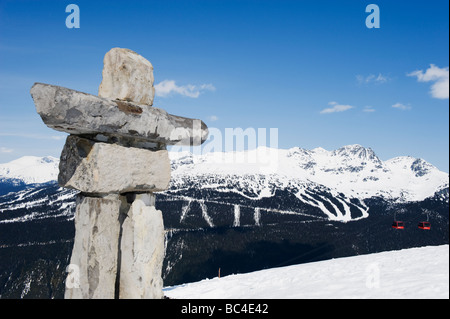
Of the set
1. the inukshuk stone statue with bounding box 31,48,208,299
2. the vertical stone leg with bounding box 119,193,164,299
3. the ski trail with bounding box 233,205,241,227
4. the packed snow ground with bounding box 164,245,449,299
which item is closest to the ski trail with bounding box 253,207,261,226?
the ski trail with bounding box 233,205,241,227

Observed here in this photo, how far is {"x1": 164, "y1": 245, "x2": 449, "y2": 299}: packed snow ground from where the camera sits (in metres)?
12.1

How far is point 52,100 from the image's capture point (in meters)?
4.77

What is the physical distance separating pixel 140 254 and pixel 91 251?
2.98ft

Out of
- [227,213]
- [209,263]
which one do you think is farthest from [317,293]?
[227,213]

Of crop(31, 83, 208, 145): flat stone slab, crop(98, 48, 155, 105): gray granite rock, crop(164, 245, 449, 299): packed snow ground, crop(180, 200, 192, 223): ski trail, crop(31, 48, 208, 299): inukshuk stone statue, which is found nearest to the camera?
crop(31, 83, 208, 145): flat stone slab

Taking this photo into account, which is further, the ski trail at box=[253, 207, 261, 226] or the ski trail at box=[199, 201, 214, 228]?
the ski trail at box=[253, 207, 261, 226]

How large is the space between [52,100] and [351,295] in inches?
445

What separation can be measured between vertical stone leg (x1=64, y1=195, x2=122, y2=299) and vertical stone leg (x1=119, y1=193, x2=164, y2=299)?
1.46 ft

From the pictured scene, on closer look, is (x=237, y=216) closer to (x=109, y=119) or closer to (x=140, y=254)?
(x=140, y=254)

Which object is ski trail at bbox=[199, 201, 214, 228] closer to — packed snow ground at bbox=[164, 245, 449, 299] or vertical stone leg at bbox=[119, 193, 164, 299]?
packed snow ground at bbox=[164, 245, 449, 299]

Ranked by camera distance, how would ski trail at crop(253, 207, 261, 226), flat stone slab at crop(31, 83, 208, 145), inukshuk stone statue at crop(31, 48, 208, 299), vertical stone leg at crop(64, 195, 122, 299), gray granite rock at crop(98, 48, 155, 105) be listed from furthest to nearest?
ski trail at crop(253, 207, 261, 226)
gray granite rock at crop(98, 48, 155, 105)
vertical stone leg at crop(64, 195, 122, 299)
inukshuk stone statue at crop(31, 48, 208, 299)
flat stone slab at crop(31, 83, 208, 145)

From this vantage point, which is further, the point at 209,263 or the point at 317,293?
the point at 209,263

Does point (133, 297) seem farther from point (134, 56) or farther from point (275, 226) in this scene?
point (275, 226)

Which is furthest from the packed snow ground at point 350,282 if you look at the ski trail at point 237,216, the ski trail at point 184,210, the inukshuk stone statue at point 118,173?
the ski trail at point 237,216
